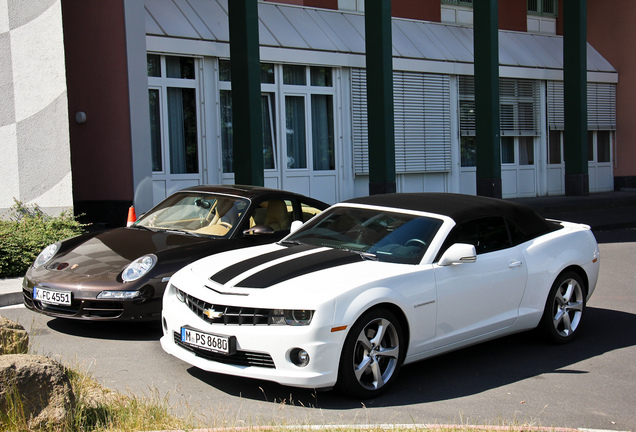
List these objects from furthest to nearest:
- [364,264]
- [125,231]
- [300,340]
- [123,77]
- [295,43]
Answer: [295,43] → [123,77] → [125,231] → [364,264] → [300,340]

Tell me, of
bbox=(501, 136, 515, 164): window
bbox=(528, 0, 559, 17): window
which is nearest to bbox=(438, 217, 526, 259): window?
bbox=(501, 136, 515, 164): window

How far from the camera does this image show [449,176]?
2238 cm

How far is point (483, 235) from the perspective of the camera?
6.04 meters

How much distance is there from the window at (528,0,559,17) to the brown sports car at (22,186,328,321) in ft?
69.2

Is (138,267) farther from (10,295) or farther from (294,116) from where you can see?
(294,116)

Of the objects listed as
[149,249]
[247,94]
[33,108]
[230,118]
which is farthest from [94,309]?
[230,118]

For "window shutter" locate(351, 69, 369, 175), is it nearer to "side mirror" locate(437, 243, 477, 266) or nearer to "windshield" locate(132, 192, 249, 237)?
"windshield" locate(132, 192, 249, 237)

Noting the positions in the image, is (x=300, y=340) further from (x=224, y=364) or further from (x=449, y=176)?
(x=449, y=176)

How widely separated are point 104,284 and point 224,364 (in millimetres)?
2073

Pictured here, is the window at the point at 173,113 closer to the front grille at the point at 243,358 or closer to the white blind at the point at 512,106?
the white blind at the point at 512,106

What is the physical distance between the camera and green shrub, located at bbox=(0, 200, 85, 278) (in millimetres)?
9539

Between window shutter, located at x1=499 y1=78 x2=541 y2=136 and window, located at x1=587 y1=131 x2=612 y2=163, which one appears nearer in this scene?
window shutter, located at x1=499 y1=78 x2=541 y2=136

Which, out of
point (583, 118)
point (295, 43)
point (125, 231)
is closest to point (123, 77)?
point (295, 43)

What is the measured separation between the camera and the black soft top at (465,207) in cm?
604
